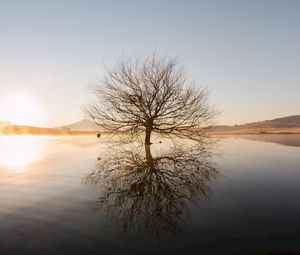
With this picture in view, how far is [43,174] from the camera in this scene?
14.3 metres

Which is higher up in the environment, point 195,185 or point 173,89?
point 173,89

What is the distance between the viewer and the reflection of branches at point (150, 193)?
275 inches

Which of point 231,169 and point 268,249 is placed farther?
point 231,169

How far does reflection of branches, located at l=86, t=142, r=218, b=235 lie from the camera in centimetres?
→ 699

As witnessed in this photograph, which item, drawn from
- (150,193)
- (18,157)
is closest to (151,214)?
(150,193)

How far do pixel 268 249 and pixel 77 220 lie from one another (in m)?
3.87

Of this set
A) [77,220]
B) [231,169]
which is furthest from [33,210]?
[231,169]

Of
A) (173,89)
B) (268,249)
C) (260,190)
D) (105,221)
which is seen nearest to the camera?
(268,249)

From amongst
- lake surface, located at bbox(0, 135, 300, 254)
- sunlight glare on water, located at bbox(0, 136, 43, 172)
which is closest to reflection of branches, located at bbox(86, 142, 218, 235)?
lake surface, located at bbox(0, 135, 300, 254)

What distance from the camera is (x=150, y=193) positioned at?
9.77 metres

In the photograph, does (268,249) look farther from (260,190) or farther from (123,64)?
(123,64)

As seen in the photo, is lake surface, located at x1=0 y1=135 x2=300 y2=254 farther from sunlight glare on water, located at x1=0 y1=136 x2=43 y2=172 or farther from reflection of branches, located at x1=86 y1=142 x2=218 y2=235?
sunlight glare on water, located at x1=0 y1=136 x2=43 y2=172

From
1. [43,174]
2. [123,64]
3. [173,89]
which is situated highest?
[123,64]

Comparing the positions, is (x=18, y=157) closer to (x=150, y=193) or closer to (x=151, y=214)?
(x=150, y=193)
